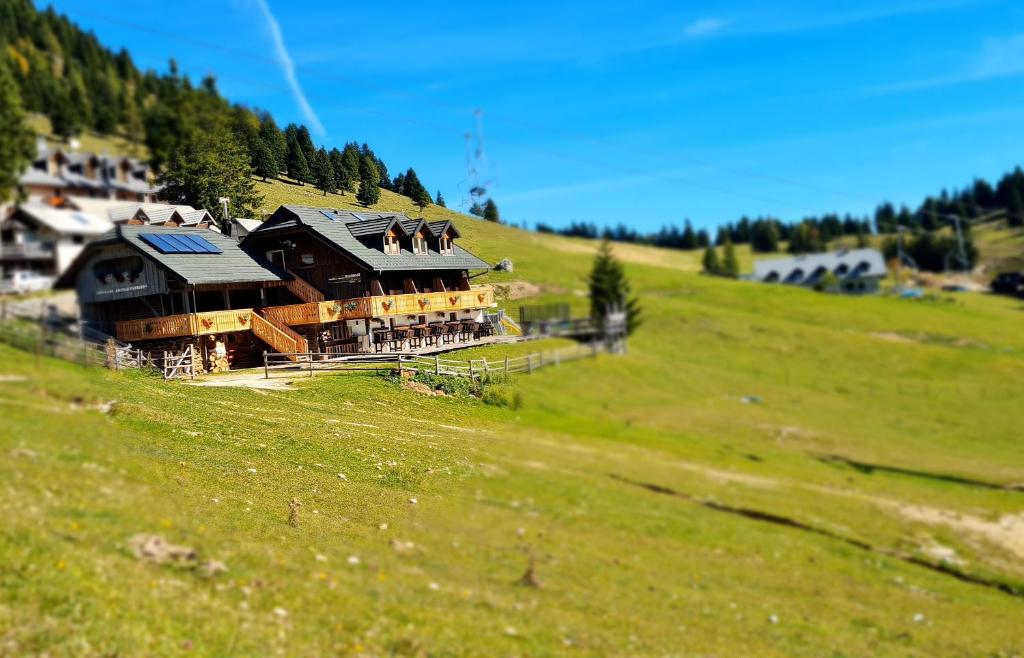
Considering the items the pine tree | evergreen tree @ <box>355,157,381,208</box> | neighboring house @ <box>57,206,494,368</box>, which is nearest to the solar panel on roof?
neighboring house @ <box>57,206,494,368</box>

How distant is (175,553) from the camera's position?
10477mm

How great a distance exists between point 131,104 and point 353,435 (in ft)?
13.0

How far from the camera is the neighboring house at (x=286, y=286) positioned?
6.02 meters

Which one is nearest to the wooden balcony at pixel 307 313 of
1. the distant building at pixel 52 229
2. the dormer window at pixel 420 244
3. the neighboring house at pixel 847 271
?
the dormer window at pixel 420 244

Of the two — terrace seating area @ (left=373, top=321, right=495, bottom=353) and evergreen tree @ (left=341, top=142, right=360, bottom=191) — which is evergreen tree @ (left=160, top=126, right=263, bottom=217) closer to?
evergreen tree @ (left=341, top=142, right=360, bottom=191)

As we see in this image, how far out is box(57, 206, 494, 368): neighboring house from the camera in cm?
602

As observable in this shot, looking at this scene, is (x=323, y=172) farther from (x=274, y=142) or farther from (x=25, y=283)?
(x=25, y=283)

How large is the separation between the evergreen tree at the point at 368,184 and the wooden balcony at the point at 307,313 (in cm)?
117

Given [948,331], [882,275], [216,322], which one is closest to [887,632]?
[216,322]

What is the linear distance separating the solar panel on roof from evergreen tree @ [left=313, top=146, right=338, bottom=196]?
4.82ft

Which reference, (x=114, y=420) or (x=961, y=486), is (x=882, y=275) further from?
(x=114, y=420)

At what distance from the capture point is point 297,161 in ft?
25.2

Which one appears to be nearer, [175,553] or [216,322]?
[216,322]

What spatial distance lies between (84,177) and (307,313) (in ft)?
7.37
